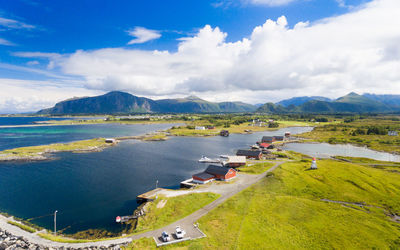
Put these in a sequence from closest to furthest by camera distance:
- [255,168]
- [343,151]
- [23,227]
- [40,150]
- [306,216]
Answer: [23,227]
[306,216]
[255,168]
[40,150]
[343,151]

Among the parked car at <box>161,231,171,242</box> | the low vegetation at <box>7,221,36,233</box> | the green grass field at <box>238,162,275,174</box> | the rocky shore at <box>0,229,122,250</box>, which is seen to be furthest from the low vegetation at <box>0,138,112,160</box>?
the parked car at <box>161,231,171,242</box>

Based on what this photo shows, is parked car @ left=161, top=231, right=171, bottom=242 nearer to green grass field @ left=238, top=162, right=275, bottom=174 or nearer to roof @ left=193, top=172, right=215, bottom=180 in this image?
roof @ left=193, top=172, right=215, bottom=180

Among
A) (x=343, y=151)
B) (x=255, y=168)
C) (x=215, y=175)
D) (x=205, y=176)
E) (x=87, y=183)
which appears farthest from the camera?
(x=343, y=151)

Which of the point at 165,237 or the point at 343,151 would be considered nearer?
the point at 165,237

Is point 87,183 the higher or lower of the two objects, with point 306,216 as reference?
lower

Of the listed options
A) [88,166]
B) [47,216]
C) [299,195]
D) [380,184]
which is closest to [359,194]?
[380,184]

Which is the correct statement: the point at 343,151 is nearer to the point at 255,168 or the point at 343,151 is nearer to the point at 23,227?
the point at 255,168

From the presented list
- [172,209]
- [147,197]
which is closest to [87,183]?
[147,197]

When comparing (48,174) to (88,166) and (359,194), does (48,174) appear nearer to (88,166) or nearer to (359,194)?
(88,166)
